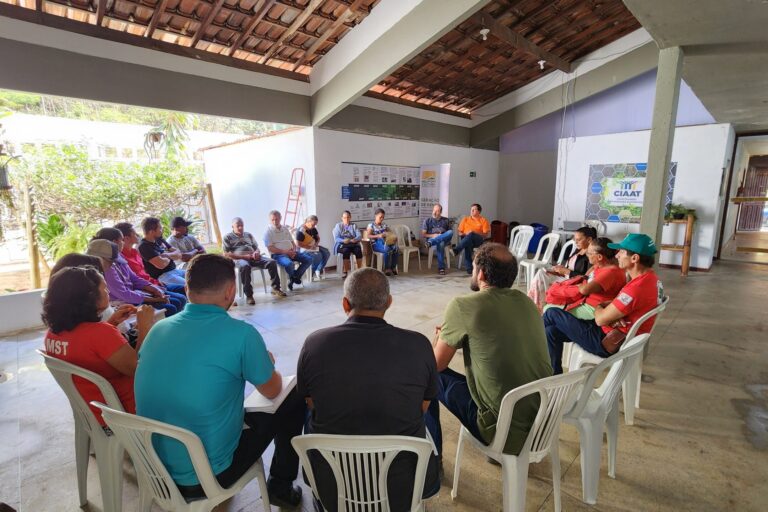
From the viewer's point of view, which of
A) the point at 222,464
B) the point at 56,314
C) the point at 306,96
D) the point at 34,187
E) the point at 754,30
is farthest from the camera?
the point at 306,96

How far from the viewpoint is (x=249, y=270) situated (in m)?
4.69

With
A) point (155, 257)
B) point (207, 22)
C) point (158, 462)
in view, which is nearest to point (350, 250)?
point (155, 257)

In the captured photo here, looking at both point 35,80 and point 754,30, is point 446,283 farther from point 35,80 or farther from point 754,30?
point 35,80

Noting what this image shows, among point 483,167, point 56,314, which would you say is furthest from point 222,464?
point 483,167

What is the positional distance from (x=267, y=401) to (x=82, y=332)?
75 cm

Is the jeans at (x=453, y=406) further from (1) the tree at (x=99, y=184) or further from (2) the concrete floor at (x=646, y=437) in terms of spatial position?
(1) the tree at (x=99, y=184)

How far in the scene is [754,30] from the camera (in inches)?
108

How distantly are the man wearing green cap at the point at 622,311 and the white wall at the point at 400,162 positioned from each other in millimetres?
4294

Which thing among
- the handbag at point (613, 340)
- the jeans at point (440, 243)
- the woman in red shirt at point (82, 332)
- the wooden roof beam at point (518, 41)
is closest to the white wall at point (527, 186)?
the wooden roof beam at point (518, 41)

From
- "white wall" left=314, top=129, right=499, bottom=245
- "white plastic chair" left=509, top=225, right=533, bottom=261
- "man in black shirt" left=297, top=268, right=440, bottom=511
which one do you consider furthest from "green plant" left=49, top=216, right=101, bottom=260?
"white plastic chair" left=509, top=225, right=533, bottom=261

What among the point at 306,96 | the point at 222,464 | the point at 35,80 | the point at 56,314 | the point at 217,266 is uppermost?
the point at 306,96

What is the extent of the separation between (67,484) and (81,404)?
0.70 metres

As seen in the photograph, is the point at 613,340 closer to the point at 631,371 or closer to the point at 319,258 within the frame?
the point at 631,371

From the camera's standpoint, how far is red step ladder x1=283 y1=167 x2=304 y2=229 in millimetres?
6152
